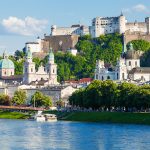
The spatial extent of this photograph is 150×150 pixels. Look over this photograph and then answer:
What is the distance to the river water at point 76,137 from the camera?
67750mm

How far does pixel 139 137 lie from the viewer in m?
74.2

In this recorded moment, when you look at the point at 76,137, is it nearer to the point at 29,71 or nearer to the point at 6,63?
the point at 29,71

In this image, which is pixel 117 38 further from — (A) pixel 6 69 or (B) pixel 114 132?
(B) pixel 114 132

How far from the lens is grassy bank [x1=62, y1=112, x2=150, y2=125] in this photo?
94.8 metres

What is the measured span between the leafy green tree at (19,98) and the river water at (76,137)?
154 ft

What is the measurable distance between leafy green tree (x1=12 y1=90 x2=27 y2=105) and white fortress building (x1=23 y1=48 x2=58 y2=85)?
20.2 meters

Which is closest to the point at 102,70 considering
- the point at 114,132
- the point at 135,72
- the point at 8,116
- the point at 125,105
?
the point at 135,72

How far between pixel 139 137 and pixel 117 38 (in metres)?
104

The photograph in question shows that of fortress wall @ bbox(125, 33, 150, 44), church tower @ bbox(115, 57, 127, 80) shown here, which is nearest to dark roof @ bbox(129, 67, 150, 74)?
church tower @ bbox(115, 57, 127, 80)

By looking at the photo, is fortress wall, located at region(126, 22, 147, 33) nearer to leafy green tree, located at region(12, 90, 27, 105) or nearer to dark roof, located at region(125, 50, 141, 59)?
dark roof, located at region(125, 50, 141, 59)

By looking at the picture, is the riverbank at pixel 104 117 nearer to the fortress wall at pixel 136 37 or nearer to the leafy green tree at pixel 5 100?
the leafy green tree at pixel 5 100

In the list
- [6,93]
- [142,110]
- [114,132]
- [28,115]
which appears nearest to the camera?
[114,132]

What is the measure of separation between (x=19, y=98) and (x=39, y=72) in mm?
27082

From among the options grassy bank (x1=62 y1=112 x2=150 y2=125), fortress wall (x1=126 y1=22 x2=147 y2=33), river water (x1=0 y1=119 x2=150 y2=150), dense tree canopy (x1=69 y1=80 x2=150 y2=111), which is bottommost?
river water (x1=0 y1=119 x2=150 y2=150)
